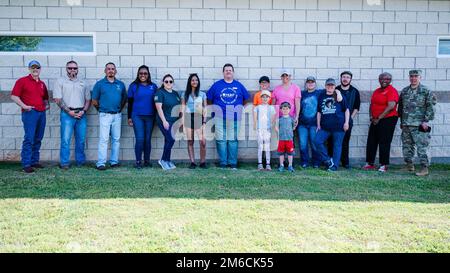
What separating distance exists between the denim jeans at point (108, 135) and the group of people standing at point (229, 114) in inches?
0.7

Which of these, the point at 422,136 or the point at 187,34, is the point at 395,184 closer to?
the point at 422,136

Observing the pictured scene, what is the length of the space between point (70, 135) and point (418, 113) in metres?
6.74

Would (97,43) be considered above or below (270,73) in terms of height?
above

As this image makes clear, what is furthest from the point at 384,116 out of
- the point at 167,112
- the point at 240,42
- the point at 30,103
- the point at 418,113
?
the point at 30,103

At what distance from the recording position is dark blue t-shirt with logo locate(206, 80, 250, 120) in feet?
28.1

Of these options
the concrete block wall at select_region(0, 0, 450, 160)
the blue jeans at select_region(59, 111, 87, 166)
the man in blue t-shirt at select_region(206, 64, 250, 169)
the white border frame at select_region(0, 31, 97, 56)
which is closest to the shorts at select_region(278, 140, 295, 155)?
the man in blue t-shirt at select_region(206, 64, 250, 169)

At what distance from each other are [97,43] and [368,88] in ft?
19.2

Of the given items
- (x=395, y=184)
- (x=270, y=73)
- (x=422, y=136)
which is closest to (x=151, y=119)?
(x=270, y=73)

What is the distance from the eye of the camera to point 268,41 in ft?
29.7

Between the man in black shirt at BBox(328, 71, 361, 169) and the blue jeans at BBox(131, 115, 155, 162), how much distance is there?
3.73 m

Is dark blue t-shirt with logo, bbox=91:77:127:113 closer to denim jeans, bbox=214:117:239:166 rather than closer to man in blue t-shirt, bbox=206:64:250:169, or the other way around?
man in blue t-shirt, bbox=206:64:250:169

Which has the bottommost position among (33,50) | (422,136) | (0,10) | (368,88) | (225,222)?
(225,222)

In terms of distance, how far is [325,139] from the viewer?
8.59 meters

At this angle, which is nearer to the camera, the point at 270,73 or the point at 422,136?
the point at 422,136
